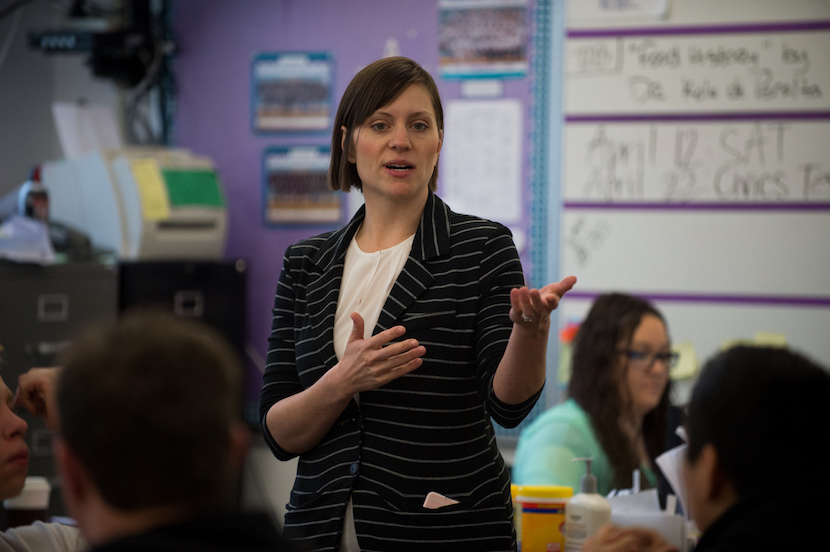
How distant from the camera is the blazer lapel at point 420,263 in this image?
1.27m

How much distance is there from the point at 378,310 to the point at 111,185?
2.40 metres

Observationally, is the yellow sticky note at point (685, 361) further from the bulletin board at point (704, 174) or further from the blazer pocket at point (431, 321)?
the blazer pocket at point (431, 321)

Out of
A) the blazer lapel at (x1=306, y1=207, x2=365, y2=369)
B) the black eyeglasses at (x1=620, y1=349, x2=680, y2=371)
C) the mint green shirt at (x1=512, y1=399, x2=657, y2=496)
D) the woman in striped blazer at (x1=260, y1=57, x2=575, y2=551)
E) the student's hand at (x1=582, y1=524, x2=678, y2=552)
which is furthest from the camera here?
the black eyeglasses at (x1=620, y1=349, x2=680, y2=371)

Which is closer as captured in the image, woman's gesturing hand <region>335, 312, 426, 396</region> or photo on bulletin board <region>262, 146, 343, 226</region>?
woman's gesturing hand <region>335, 312, 426, 396</region>

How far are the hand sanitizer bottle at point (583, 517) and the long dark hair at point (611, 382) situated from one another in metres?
0.67

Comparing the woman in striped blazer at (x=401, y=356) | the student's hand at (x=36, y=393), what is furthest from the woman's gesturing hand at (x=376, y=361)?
the student's hand at (x=36, y=393)

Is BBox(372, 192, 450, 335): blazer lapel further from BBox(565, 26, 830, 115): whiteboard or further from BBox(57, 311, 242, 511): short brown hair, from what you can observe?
BBox(565, 26, 830, 115): whiteboard

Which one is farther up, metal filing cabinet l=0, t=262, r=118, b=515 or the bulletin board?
the bulletin board

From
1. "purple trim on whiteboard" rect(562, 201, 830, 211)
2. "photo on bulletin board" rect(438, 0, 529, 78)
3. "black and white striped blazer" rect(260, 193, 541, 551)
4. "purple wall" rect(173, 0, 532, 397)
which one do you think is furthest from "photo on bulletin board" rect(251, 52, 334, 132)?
"black and white striped blazer" rect(260, 193, 541, 551)

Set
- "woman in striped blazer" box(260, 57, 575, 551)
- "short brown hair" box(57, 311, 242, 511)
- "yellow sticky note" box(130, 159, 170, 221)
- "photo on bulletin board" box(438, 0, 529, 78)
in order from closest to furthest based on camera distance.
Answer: "short brown hair" box(57, 311, 242, 511), "woman in striped blazer" box(260, 57, 575, 551), "yellow sticky note" box(130, 159, 170, 221), "photo on bulletin board" box(438, 0, 529, 78)

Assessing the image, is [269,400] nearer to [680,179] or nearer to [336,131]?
[336,131]

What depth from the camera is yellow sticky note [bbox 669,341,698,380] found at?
3.16 m

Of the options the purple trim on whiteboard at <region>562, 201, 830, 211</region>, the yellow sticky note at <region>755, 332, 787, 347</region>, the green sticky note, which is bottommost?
the yellow sticky note at <region>755, 332, 787, 347</region>

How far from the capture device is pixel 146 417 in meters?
0.72
